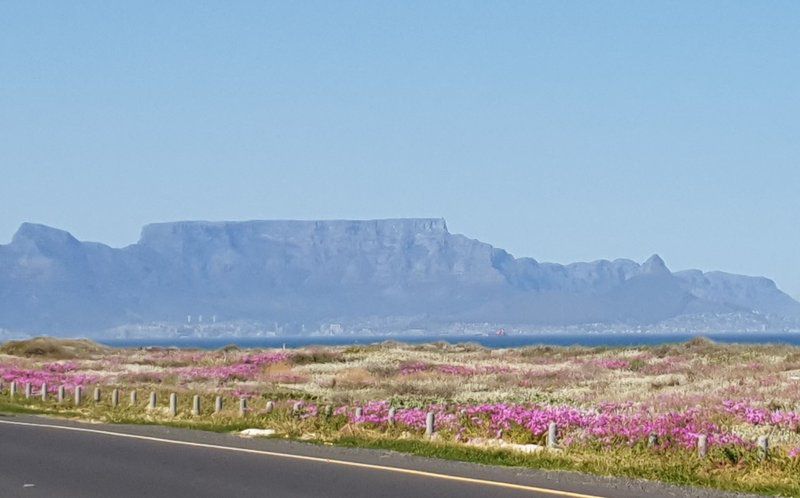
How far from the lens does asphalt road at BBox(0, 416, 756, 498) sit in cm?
1823

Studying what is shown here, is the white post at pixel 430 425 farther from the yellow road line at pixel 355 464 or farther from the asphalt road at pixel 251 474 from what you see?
the yellow road line at pixel 355 464

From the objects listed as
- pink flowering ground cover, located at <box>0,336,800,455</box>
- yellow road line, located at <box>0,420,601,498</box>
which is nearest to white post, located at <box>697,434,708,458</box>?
pink flowering ground cover, located at <box>0,336,800,455</box>

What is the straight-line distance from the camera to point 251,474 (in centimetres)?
2017

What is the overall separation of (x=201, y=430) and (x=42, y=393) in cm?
1392

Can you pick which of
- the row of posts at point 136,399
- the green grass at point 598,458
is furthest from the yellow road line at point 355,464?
the row of posts at point 136,399

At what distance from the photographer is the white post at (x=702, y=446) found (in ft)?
71.1

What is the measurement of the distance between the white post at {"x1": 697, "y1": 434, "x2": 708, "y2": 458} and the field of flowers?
0.12 metres

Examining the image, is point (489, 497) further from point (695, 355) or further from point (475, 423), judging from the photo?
point (695, 355)

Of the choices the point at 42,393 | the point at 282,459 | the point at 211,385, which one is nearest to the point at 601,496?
the point at 282,459

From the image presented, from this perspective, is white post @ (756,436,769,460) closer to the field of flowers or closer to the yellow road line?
the field of flowers

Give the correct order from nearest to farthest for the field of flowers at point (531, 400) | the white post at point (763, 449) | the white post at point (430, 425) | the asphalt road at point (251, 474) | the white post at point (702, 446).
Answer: the asphalt road at point (251, 474), the white post at point (763, 449), the white post at point (702, 446), the field of flowers at point (531, 400), the white post at point (430, 425)

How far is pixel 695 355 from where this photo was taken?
2630 inches

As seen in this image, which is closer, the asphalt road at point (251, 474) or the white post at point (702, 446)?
the asphalt road at point (251, 474)

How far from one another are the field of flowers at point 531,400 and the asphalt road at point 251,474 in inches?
76.4
